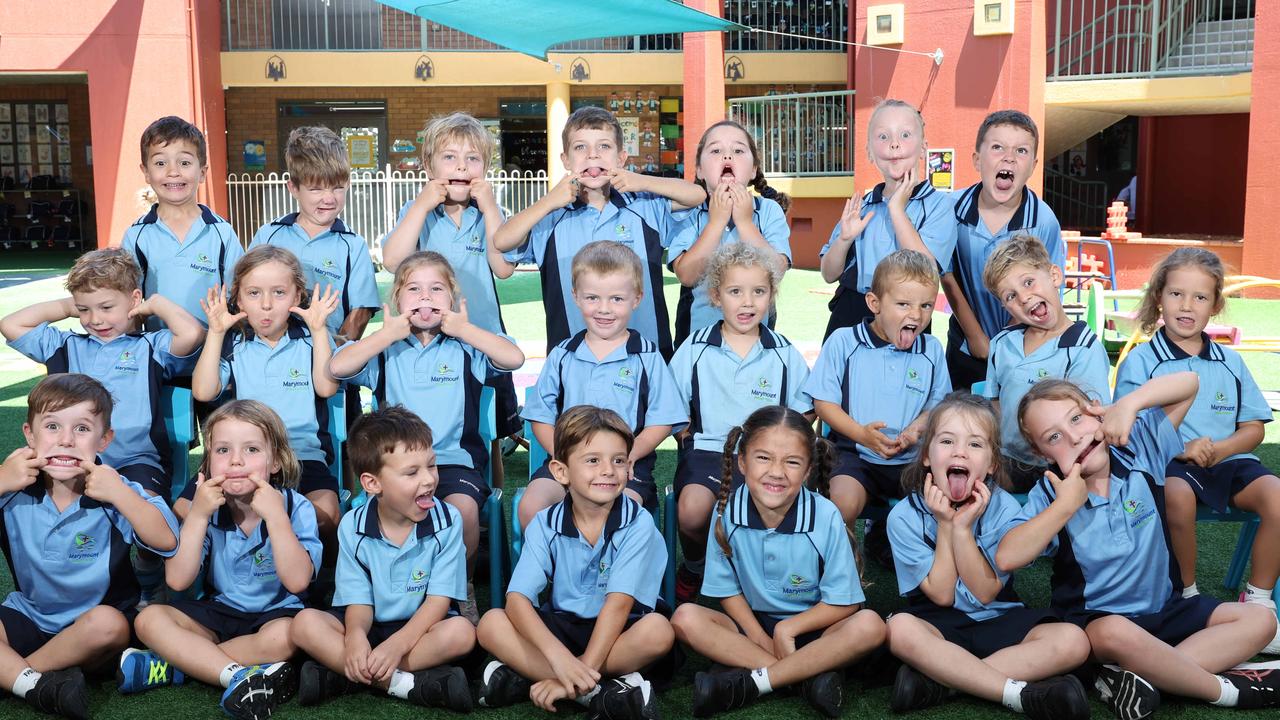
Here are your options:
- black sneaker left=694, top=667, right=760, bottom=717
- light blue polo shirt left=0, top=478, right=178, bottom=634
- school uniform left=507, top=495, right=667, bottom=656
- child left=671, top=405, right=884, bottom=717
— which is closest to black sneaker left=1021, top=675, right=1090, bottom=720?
child left=671, top=405, right=884, bottom=717

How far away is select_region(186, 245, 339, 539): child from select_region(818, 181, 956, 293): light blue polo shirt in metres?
1.79

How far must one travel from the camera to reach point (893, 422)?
12.1 feet

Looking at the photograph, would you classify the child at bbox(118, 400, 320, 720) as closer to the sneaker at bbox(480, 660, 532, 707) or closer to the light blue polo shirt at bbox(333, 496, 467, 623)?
the light blue polo shirt at bbox(333, 496, 467, 623)

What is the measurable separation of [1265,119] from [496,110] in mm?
12565

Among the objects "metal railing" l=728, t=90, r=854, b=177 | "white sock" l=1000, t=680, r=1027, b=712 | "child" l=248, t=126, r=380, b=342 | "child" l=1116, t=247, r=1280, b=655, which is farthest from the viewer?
"metal railing" l=728, t=90, r=854, b=177

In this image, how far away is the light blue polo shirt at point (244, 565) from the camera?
3172 millimetres

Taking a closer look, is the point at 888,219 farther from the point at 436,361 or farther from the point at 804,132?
the point at 804,132

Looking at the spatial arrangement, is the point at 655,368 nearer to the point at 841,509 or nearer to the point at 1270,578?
the point at 841,509

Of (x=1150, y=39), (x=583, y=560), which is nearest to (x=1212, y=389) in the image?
(x=583, y=560)

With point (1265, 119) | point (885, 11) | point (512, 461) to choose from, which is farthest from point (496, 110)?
point (512, 461)

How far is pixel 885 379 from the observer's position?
146 inches

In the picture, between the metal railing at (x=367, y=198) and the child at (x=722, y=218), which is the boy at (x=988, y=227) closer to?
the child at (x=722, y=218)

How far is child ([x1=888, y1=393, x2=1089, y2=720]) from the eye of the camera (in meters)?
2.83

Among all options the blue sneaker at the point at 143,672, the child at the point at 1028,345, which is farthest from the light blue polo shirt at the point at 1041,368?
the blue sneaker at the point at 143,672
